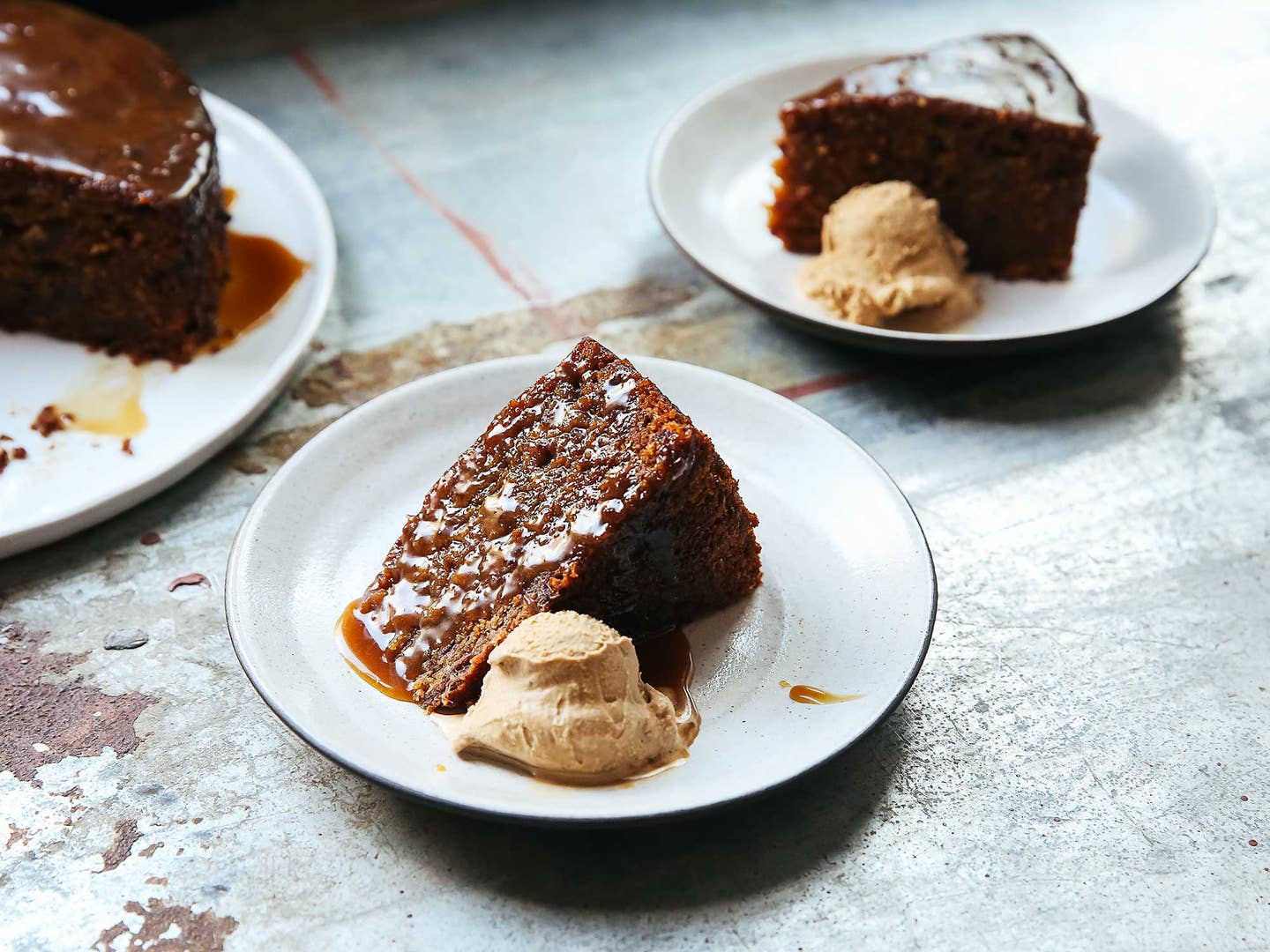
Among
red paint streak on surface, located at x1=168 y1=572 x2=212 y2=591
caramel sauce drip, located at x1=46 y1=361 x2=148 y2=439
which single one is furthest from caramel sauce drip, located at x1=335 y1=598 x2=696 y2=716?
caramel sauce drip, located at x1=46 y1=361 x2=148 y2=439

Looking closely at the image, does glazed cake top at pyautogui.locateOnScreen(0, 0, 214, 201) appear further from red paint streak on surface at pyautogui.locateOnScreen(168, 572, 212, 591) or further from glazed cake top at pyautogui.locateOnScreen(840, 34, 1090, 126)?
glazed cake top at pyautogui.locateOnScreen(840, 34, 1090, 126)

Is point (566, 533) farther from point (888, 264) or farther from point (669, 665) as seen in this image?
point (888, 264)

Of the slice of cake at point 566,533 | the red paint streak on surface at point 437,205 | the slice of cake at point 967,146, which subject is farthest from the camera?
the red paint streak on surface at point 437,205

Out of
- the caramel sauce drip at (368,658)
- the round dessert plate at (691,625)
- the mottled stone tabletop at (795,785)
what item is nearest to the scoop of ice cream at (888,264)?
the mottled stone tabletop at (795,785)

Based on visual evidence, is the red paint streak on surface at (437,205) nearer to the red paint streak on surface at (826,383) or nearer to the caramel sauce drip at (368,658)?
the red paint streak on surface at (826,383)

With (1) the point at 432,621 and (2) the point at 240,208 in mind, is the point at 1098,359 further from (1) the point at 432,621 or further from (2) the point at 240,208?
(2) the point at 240,208
